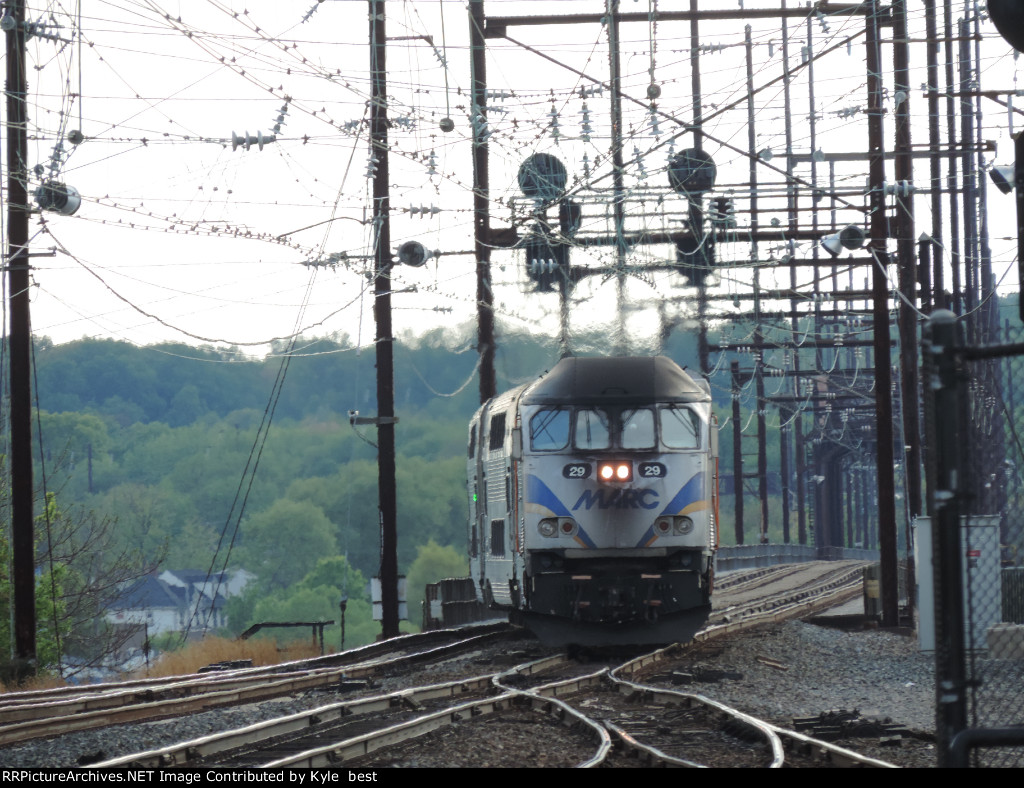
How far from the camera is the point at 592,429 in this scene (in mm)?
17281

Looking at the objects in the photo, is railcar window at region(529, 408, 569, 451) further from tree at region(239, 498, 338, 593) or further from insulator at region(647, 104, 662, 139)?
tree at region(239, 498, 338, 593)

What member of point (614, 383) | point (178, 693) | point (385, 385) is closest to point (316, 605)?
point (385, 385)

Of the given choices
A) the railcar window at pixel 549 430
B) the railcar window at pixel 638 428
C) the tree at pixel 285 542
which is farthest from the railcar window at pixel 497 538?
the tree at pixel 285 542

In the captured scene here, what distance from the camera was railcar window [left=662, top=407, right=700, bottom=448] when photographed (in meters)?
17.2

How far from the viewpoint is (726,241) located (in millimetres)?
29656

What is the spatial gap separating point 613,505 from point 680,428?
133 centimetres

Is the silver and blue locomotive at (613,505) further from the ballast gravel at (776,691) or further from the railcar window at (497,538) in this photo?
the railcar window at (497,538)

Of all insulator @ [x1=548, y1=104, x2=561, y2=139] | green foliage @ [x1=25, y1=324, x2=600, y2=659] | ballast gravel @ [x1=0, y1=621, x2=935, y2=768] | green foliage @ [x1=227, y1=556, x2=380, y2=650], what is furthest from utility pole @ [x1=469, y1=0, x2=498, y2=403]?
green foliage @ [x1=227, y1=556, x2=380, y2=650]

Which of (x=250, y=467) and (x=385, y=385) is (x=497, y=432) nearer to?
(x=385, y=385)

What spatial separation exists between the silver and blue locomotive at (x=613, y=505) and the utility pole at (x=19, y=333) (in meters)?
6.85

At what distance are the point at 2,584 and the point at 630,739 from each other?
3115 centimetres

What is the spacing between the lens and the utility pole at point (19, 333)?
18.8 meters

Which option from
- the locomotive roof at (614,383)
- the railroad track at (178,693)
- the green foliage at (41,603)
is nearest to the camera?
the railroad track at (178,693)
